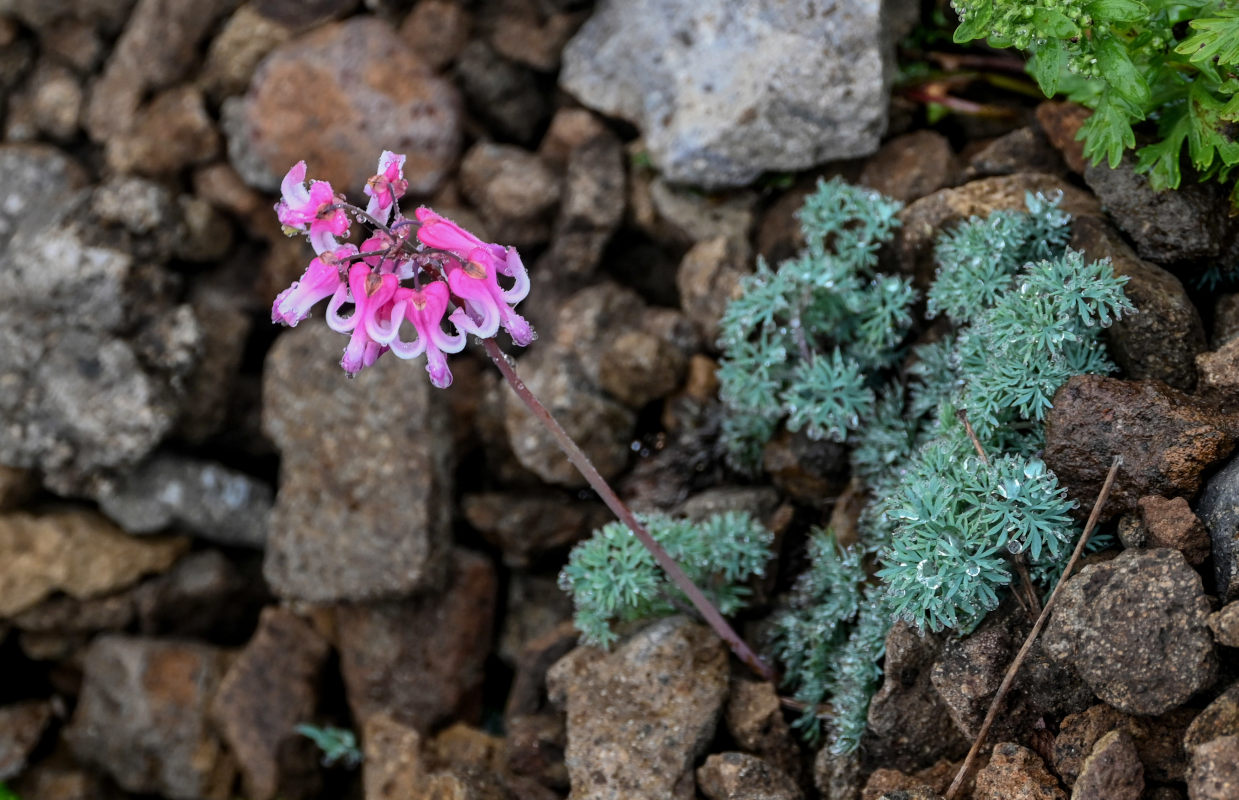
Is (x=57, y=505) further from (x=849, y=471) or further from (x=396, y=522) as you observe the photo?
(x=849, y=471)

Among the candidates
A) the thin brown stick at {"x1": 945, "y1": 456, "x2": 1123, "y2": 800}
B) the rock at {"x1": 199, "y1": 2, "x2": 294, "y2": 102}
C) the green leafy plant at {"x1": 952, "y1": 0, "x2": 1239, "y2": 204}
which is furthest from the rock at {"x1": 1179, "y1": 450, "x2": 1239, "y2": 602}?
the rock at {"x1": 199, "y1": 2, "x2": 294, "y2": 102}

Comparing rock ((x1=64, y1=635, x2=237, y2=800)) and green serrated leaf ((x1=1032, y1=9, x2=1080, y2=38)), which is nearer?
green serrated leaf ((x1=1032, y1=9, x2=1080, y2=38))

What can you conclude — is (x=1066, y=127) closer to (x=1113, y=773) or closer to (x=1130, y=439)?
(x=1130, y=439)

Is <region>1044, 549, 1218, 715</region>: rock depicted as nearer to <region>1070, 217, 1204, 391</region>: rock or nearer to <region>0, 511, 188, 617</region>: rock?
<region>1070, 217, 1204, 391</region>: rock

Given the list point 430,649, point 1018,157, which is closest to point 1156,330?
point 1018,157

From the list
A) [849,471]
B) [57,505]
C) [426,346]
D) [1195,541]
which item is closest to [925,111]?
[849,471]

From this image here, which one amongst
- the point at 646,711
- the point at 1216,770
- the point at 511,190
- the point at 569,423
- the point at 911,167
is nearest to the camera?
the point at 1216,770

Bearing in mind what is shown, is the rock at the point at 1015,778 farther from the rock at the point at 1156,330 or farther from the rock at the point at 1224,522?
the rock at the point at 1156,330
